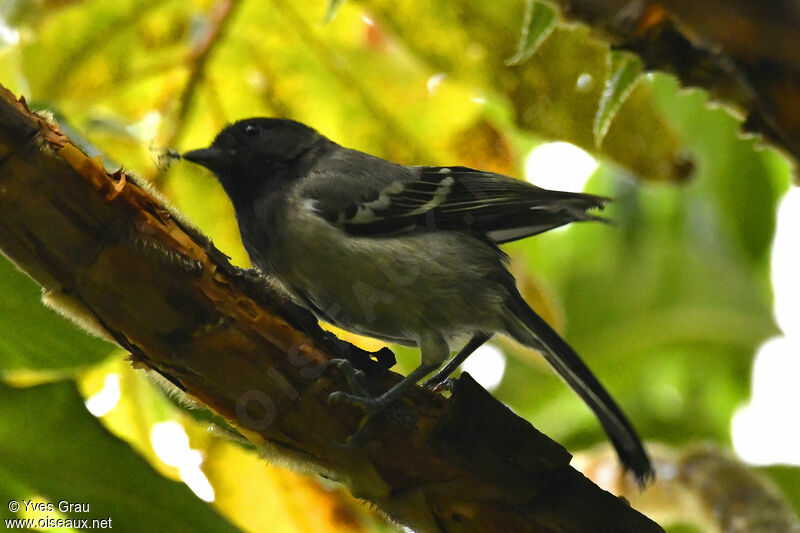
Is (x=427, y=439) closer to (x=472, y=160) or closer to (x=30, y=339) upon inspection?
(x=30, y=339)

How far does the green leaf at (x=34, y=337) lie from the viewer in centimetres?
180

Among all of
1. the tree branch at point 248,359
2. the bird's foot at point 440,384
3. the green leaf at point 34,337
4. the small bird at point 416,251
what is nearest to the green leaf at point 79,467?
the green leaf at point 34,337

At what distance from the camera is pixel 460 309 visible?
7.29 ft

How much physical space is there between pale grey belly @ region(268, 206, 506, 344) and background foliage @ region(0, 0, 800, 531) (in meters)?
0.35

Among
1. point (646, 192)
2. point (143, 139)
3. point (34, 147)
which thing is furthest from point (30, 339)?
point (646, 192)

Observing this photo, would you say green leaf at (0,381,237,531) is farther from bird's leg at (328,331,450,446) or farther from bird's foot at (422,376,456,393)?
bird's foot at (422,376,456,393)

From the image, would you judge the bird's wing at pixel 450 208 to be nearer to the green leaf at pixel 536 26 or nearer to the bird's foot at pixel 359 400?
the green leaf at pixel 536 26

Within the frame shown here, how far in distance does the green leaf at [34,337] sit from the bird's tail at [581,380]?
100 cm

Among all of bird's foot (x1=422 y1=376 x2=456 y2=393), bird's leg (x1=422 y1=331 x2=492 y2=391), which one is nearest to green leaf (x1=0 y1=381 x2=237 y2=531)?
bird's foot (x1=422 y1=376 x2=456 y2=393)

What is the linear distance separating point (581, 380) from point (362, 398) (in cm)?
81

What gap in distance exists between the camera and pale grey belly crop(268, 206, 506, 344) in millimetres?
2172

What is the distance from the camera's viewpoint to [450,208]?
2346 millimetres

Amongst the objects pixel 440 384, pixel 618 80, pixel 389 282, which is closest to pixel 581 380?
pixel 440 384

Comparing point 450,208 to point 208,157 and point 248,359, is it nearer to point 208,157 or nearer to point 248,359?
point 208,157
